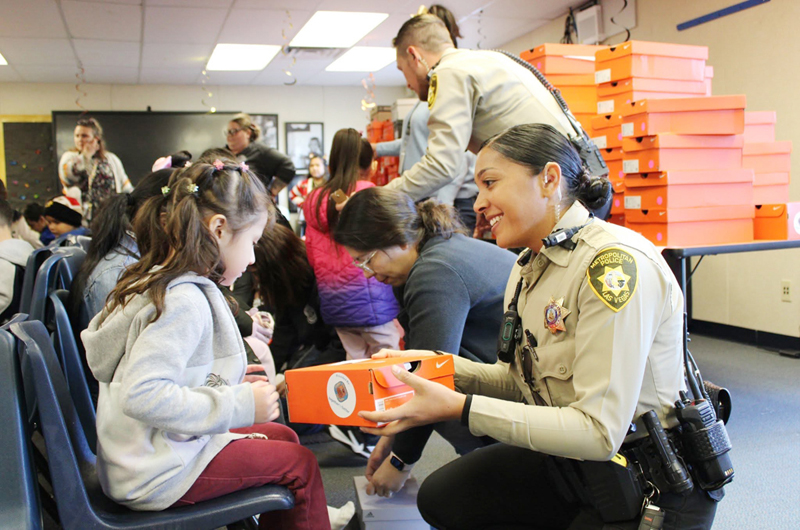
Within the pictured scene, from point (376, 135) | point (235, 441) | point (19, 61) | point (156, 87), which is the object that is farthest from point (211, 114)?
point (235, 441)

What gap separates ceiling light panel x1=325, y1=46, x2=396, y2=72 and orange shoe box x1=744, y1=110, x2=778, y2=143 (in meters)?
4.56

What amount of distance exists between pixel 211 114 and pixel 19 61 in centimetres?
240

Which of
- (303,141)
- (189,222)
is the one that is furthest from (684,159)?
(303,141)

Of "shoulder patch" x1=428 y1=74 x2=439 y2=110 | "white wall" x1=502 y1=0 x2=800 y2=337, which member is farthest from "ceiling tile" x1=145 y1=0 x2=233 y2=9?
"shoulder patch" x1=428 y1=74 x2=439 y2=110

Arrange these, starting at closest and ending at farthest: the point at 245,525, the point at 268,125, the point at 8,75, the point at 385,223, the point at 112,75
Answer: the point at 245,525 → the point at 385,223 → the point at 8,75 → the point at 112,75 → the point at 268,125

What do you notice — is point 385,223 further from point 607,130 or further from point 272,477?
point 607,130

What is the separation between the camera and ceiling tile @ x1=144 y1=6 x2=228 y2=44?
212 inches

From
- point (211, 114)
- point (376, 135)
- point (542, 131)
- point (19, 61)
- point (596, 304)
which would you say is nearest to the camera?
point (596, 304)

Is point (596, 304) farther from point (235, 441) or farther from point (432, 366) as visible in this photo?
point (235, 441)

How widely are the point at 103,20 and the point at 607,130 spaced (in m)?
4.53

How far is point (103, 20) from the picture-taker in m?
5.54

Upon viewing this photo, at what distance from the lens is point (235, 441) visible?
1.27 m

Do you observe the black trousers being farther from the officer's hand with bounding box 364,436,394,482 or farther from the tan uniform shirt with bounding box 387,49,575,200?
the tan uniform shirt with bounding box 387,49,575,200

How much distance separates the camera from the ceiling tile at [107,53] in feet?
21.0
